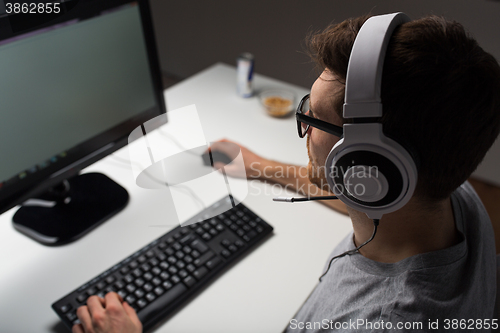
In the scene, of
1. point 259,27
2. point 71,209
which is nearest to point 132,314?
point 71,209

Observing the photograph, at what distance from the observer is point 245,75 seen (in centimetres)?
145

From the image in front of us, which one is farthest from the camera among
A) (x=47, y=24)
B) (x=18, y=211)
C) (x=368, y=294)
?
(x=18, y=211)

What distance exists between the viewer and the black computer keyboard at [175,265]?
0.72 metres

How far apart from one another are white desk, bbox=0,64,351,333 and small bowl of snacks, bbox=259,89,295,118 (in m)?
0.41

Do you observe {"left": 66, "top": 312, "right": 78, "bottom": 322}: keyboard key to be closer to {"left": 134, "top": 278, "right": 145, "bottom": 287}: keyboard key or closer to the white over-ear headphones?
{"left": 134, "top": 278, "right": 145, "bottom": 287}: keyboard key

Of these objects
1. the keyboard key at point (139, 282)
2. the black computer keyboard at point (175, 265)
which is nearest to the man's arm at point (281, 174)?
the black computer keyboard at point (175, 265)

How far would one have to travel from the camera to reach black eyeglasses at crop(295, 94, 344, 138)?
0.56 m

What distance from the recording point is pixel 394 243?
2.19ft

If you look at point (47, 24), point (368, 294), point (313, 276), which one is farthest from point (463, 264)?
point (47, 24)

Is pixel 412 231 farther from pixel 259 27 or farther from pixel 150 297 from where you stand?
pixel 259 27

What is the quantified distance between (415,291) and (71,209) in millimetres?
824

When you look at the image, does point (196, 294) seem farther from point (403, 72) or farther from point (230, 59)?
point (230, 59)

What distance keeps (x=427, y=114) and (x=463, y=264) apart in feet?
1.02

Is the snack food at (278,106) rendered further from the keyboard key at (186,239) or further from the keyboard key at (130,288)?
the keyboard key at (130,288)
